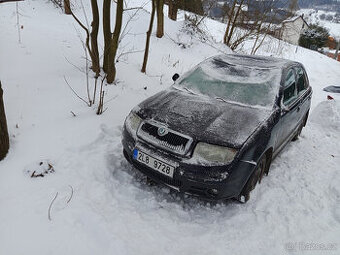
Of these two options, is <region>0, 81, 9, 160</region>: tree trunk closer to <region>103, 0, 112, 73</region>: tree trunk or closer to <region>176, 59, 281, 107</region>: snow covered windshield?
<region>176, 59, 281, 107</region>: snow covered windshield

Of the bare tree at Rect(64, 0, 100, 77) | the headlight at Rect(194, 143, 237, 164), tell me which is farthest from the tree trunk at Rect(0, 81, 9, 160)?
the bare tree at Rect(64, 0, 100, 77)

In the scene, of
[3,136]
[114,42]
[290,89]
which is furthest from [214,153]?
[114,42]

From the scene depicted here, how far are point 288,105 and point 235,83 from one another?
2.46 ft

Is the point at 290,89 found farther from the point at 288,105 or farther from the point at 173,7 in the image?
the point at 173,7

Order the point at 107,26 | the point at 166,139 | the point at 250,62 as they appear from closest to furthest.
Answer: the point at 166,139 → the point at 250,62 → the point at 107,26

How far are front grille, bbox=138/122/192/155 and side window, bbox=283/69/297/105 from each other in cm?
158

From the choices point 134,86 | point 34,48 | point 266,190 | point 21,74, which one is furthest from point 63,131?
point 34,48

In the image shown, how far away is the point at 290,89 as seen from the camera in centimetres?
359

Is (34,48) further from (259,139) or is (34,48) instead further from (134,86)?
(259,139)

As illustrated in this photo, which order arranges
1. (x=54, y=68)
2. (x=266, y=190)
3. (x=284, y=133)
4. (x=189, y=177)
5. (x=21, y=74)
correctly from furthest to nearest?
(x=54, y=68) → (x=21, y=74) → (x=284, y=133) → (x=266, y=190) → (x=189, y=177)

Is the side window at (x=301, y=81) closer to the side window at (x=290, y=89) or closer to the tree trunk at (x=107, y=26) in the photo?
the side window at (x=290, y=89)

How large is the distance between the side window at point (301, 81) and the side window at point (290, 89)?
0.22 meters

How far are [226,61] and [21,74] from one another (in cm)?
364

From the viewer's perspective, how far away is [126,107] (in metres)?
4.79
